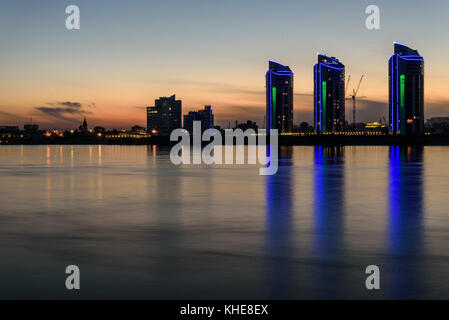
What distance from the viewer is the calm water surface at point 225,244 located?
999cm

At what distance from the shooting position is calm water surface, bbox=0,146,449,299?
32.8 feet

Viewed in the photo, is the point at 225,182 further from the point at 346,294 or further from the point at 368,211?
the point at 346,294

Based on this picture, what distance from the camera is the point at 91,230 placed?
1641cm

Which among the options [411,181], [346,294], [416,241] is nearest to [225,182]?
[411,181]

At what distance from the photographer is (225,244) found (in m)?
14.2

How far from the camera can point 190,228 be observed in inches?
664
